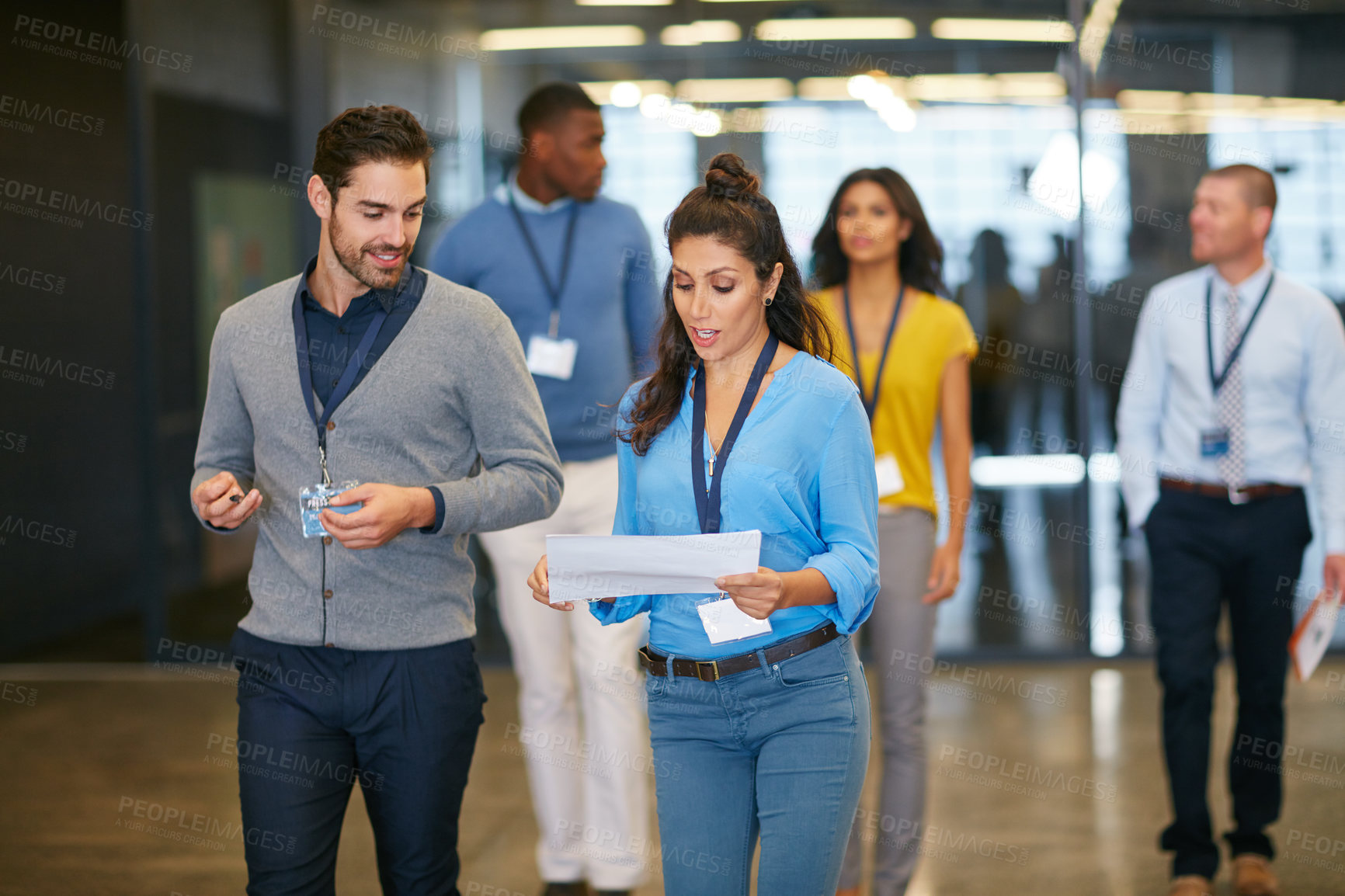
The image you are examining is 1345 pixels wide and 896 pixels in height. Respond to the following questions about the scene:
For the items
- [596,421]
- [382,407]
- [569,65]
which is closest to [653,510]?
[382,407]

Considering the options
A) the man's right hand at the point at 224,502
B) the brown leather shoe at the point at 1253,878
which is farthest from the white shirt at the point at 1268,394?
the man's right hand at the point at 224,502

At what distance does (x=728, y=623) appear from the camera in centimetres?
185

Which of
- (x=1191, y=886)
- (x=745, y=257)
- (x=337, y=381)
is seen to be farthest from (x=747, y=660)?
(x=1191, y=886)

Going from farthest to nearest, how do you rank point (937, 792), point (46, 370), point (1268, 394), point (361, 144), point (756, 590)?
point (46, 370), point (937, 792), point (1268, 394), point (361, 144), point (756, 590)

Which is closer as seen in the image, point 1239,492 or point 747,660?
point 747,660

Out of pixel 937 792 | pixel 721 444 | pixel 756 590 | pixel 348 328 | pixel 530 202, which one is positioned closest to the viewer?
pixel 756 590

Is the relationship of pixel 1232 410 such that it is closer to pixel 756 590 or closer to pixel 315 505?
pixel 756 590

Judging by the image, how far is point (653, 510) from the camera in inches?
77.3

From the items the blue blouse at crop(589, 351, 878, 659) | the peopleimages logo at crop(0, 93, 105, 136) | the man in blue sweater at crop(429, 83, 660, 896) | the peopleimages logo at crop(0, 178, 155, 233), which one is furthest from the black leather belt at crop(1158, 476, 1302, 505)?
the peopleimages logo at crop(0, 93, 105, 136)

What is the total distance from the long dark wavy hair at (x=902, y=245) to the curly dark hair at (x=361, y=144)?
131cm

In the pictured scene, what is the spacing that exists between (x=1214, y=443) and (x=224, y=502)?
2.47 meters

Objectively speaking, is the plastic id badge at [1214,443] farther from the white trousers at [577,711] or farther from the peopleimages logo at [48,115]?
the peopleimages logo at [48,115]

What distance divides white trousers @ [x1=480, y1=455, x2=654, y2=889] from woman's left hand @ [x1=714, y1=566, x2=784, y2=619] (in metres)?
1.48

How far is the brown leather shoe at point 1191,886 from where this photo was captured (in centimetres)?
312
